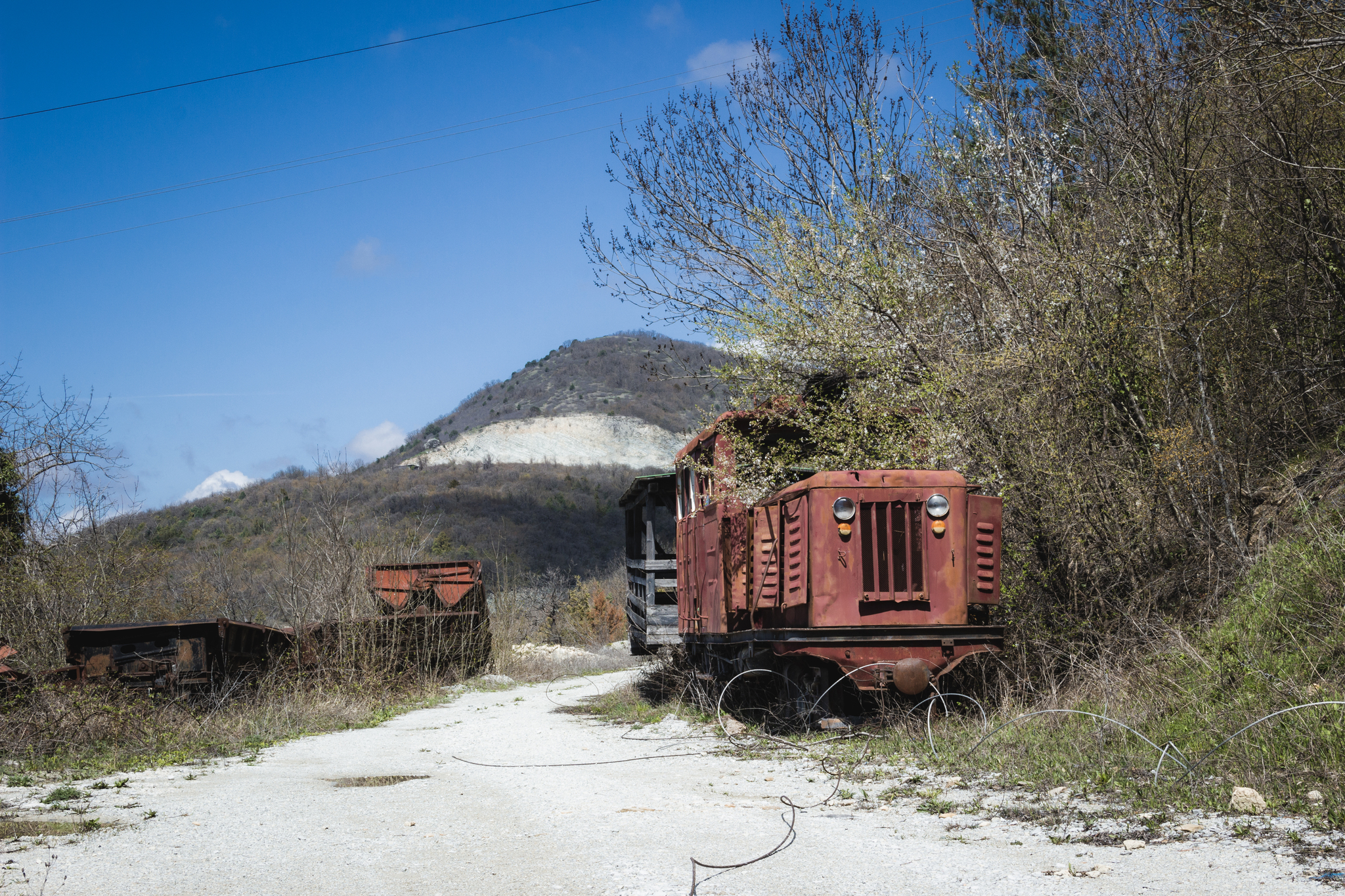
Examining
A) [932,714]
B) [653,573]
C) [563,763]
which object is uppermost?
[653,573]

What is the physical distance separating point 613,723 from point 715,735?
7.87 feet

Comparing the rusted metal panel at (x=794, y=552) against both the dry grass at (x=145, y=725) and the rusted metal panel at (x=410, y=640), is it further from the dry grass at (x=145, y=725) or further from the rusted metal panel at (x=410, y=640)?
the rusted metal panel at (x=410, y=640)

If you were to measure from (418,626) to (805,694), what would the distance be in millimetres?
9613

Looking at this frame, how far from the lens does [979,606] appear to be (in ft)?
29.3

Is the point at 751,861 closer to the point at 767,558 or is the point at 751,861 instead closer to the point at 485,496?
the point at 767,558

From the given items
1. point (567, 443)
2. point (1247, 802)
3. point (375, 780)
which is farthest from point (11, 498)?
point (567, 443)

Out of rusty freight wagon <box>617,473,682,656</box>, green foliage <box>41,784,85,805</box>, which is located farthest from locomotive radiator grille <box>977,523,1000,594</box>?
green foliage <box>41,784,85,805</box>

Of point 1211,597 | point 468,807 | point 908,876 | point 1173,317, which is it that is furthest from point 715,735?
point 1173,317

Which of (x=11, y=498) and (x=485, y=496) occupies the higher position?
(x=485, y=496)

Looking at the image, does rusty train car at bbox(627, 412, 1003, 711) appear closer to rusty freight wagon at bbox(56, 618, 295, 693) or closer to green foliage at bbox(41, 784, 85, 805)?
green foliage at bbox(41, 784, 85, 805)

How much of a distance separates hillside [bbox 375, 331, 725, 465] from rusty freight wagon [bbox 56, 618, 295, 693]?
5753 centimetres

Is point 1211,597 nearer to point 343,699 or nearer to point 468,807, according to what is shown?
point 468,807

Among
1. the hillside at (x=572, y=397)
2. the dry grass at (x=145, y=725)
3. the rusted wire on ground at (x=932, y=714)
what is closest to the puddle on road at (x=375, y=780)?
the dry grass at (x=145, y=725)

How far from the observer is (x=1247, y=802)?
503 cm
